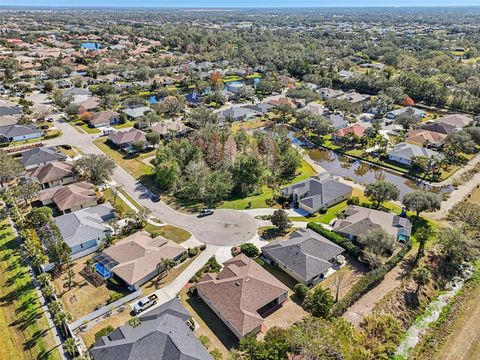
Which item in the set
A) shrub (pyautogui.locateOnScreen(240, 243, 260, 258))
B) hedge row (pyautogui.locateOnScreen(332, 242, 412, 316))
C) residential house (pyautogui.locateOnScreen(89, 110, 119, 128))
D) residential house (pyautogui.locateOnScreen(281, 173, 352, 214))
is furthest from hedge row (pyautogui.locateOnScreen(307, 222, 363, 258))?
residential house (pyautogui.locateOnScreen(89, 110, 119, 128))

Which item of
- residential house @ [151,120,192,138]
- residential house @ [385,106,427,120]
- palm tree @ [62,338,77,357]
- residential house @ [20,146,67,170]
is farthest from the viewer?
residential house @ [385,106,427,120]

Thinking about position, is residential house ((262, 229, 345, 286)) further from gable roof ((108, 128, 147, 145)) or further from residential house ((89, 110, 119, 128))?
residential house ((89, 110, 119, 128))

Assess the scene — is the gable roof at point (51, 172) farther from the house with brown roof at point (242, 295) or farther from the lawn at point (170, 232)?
the house with brown roof at point (242, 295)

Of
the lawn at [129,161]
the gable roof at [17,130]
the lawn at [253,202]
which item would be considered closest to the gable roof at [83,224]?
the lawn at [129,161]

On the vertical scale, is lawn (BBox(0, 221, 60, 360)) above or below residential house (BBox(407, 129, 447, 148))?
above

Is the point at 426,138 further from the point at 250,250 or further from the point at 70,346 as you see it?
the point at 70,346

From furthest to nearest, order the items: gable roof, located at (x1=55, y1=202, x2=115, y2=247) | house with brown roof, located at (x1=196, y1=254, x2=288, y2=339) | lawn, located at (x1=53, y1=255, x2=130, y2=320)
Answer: gable roof, located at (x1=55, y1=202, x2=115, y2=247)
lawn, located at (x1=53, y1=255, x2=130, y2=320)
house with brown roof, located at (x1=196, y1=254, x2=288, y2=339)

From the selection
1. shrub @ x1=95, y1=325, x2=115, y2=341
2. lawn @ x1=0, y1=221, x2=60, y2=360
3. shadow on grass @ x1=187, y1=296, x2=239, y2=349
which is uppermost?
shrub @ x1=95, y1=325, x2=115, y2=341
